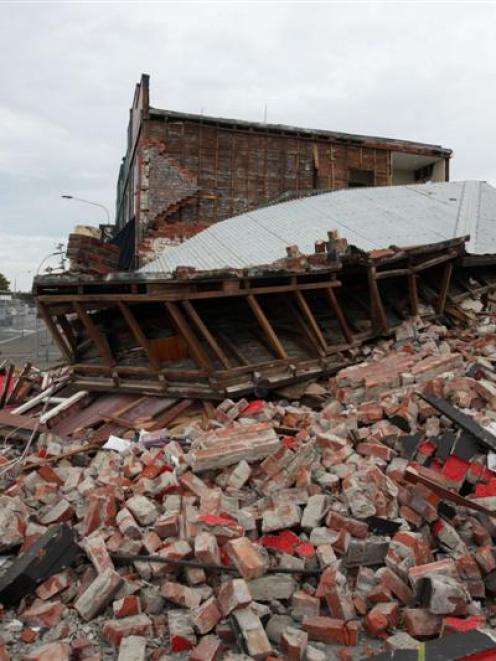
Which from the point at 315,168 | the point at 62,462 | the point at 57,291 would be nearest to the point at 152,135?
the point at 315,168

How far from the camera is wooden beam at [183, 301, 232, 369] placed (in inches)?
272

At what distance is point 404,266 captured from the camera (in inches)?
343

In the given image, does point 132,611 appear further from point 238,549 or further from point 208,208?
point 208,208

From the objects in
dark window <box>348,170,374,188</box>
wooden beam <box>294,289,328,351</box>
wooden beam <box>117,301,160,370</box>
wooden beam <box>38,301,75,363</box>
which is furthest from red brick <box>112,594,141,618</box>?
dark window <box>348,170,374,188</box>

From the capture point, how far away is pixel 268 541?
3.70 metres

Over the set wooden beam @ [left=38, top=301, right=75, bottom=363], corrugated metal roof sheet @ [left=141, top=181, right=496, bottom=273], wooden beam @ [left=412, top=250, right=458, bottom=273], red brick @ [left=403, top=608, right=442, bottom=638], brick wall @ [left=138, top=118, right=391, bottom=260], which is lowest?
red brick @ [left=403, top=608, right=442, bottom=638]

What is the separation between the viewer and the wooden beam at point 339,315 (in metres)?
7.89

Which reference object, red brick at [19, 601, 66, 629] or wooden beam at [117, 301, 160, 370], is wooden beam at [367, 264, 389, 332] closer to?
wooden beam at [117, 301, 160, 370]

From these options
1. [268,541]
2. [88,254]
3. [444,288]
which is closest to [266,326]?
[444,288]

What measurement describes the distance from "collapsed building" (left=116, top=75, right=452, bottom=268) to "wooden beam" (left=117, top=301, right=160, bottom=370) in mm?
9090

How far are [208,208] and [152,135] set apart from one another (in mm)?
2915

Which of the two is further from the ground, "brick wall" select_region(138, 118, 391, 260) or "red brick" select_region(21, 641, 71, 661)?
"brick wall" select_region(138, 118, 391, 260)

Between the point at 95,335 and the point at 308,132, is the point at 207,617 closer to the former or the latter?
the point at 95,335

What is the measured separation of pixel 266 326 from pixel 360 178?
13945 millimetres
